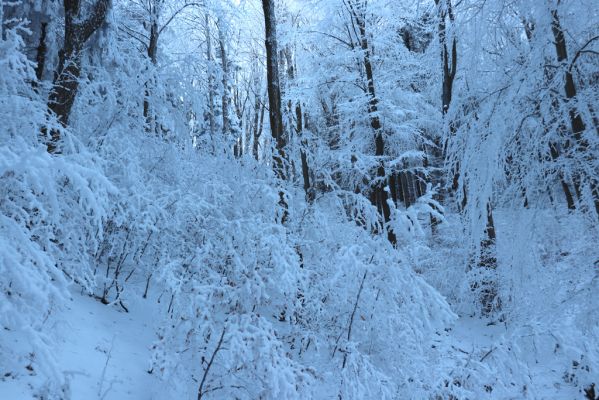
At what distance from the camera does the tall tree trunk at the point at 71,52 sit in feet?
17.3

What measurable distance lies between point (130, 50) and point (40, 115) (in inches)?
189

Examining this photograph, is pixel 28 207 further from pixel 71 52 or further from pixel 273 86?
pixel 273 86

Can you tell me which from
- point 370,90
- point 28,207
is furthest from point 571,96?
point 370,90

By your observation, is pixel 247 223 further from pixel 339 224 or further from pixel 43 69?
pixel 43 69

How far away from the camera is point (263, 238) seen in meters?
4.09

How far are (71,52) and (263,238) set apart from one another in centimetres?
391

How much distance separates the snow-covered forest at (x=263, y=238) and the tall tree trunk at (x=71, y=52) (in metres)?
Result: 0.03

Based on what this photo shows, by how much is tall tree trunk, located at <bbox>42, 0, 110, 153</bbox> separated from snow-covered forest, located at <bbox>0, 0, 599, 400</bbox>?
0.10 ft

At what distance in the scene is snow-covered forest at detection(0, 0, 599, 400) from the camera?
11.2ft

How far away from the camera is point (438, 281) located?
370 inches

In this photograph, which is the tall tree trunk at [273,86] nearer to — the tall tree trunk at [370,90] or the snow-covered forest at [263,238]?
the snow-covered forest at [263,238]

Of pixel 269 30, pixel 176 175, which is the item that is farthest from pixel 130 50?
pixel 176 175

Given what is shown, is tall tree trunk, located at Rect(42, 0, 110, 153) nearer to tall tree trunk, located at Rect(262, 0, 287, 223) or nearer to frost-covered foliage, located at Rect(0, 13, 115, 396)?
frost-covered foliage, located at Rect(0, 13, 115, 396)

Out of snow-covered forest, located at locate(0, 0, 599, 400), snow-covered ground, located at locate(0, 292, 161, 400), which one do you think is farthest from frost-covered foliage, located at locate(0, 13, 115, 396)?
snow-covered ground, located at locate(0, 292, 161, 400)
